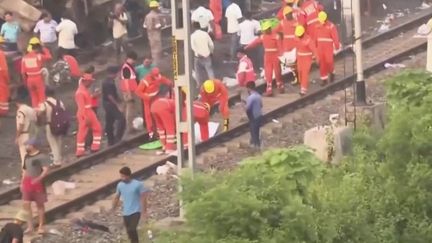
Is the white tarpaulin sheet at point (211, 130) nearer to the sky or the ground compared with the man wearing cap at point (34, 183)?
nearer to the ground

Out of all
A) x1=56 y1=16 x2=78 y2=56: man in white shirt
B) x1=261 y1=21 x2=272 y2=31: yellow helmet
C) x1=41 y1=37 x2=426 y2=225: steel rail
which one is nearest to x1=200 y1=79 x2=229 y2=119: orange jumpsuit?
x1=41 y1=37 x2=426 y2=225: steel rail

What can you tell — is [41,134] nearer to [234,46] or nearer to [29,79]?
[29,79]

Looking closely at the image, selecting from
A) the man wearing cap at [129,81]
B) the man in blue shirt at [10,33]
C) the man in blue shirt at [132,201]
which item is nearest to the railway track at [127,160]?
the man wearing cap at [129,81]

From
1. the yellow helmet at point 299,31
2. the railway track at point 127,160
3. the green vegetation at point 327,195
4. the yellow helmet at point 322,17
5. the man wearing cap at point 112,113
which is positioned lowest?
the railway track at point 127,160

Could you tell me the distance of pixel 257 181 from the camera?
445 inches

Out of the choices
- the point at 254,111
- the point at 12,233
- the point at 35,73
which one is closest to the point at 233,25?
the point at 35,73

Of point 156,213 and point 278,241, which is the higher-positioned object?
Result: point 278,241

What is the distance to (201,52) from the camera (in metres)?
26.7

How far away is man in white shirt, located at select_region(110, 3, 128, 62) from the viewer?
30395mm

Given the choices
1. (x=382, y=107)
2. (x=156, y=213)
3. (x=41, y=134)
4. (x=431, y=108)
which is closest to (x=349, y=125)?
(x=382, y=107)

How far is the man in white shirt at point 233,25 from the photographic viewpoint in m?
30.3

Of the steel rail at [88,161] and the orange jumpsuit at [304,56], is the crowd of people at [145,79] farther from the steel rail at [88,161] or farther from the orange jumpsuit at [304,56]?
the steel rail at [88,161]

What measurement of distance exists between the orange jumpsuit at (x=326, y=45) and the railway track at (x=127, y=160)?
449 mm

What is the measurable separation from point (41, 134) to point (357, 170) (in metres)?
11.7
